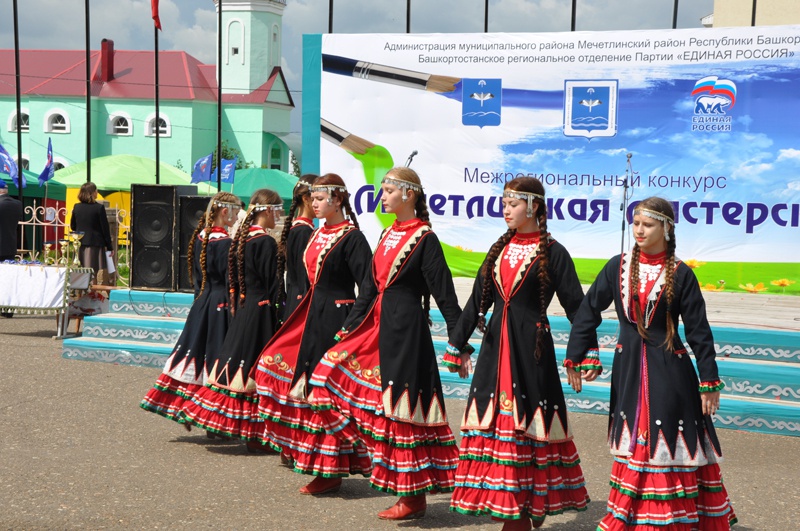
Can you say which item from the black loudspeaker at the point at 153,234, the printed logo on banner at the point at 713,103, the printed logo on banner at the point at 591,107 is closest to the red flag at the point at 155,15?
the black loudspeaker at the point at 153,234

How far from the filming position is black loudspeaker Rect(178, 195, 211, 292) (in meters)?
11.8

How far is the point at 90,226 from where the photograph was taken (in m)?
12.8

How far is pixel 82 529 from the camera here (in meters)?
5.07

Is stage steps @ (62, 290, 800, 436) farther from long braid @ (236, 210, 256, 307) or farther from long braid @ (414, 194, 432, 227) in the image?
long braid @ (414, 194, 432, 227)

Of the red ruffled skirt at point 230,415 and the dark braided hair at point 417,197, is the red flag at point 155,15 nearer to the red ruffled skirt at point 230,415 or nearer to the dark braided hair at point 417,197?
the red ruffled skirt at point 230,415

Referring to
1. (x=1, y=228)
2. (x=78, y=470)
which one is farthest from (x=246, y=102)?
(x=78, y=470)

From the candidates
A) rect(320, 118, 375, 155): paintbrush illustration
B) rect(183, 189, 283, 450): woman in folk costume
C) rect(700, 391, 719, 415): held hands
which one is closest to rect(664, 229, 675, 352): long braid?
rect(700, 391, 719, 415): held hands

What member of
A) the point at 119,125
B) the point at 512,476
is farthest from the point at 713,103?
the point at 119,125

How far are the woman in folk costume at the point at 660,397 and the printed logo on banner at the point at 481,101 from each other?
854 cm

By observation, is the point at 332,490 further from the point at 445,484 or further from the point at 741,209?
the point at 741,209

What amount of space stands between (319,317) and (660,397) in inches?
86.3

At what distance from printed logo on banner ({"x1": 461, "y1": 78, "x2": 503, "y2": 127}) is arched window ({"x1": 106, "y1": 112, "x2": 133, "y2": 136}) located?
144 feet

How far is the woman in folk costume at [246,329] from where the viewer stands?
267 inches

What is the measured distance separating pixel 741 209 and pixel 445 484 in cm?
799
